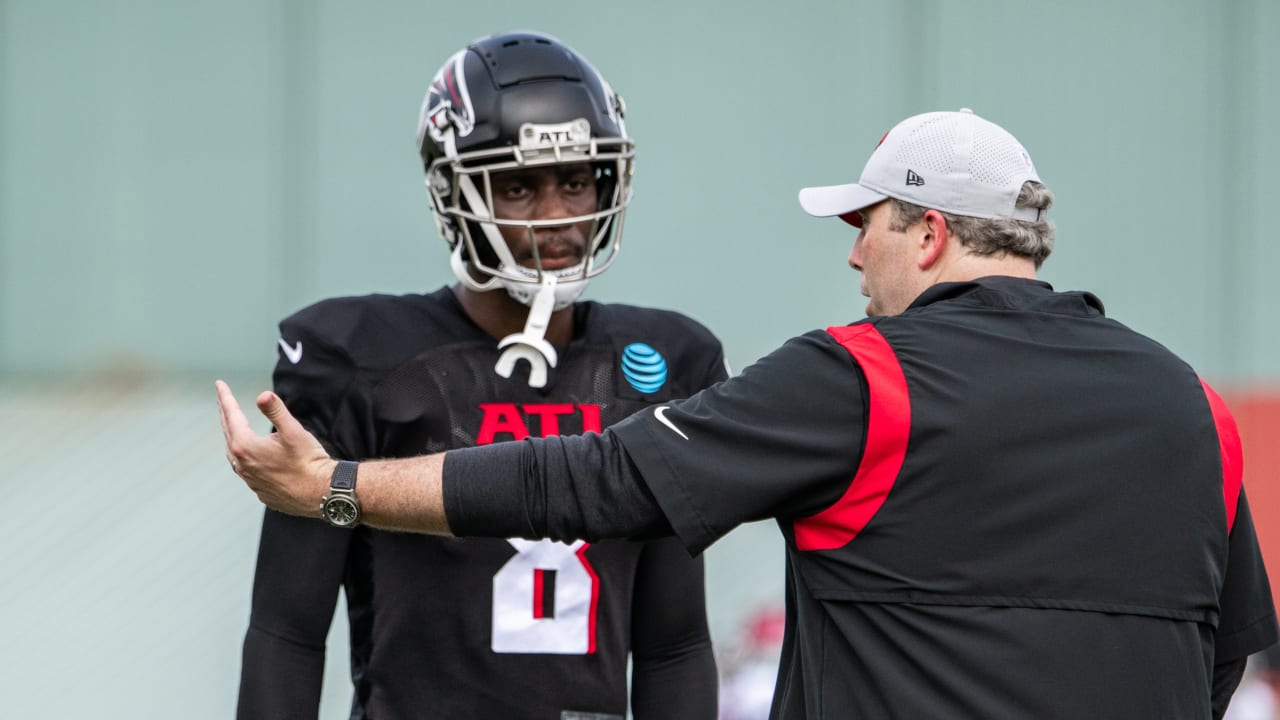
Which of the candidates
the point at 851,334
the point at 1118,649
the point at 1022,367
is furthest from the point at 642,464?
the point at 1118,649

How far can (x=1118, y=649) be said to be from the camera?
1.68 m

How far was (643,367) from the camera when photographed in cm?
223

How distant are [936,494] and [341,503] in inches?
28.4

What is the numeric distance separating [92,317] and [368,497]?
161 inches

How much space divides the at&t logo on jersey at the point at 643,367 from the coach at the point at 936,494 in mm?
438

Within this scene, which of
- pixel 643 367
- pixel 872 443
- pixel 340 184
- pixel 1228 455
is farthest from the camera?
pixel 340 184

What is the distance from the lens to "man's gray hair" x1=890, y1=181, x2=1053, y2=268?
1.86 metres

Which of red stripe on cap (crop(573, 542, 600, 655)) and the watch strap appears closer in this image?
the watch strap

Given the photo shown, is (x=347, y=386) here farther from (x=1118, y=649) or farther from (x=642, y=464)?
(x=1118, y=649)

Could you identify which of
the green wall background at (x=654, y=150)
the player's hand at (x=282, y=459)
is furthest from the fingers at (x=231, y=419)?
the green wall background at (x=654, y=150)

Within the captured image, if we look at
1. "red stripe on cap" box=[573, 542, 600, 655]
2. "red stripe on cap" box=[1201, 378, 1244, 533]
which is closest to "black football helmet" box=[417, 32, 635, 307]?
"red stripe on cap" box=[573, 542, 600, 655]

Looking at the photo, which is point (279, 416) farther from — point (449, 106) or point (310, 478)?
point (449, 106)

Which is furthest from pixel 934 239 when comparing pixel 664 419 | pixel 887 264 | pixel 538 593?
pixel 538 593

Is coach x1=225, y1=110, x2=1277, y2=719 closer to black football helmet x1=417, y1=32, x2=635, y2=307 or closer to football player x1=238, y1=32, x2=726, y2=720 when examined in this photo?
football player x1=238, y1=32, x2=726, y2=720
